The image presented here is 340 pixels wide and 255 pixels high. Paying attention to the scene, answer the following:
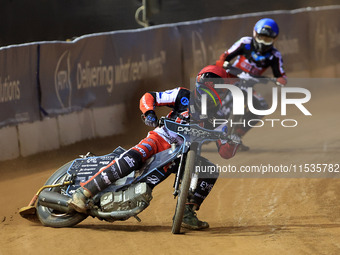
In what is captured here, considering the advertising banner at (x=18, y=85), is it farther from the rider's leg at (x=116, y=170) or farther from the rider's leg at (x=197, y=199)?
the rider's leg at (x=197, y=199)

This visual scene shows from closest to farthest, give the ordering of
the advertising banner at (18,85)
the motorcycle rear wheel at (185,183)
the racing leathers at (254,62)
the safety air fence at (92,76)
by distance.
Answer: the motorcycle rear wheel at (185,183) → the advertising banner at (18,85) → the safety air fence at (92,76) → the racing leathers at (254,62)

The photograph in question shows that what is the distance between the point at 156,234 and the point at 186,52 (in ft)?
25.7

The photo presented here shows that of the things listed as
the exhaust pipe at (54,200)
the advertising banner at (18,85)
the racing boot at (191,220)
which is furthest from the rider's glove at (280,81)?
the exhaust pipe at (54,200)

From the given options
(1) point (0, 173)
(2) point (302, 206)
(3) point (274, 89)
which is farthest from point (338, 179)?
(3) point (274, 89)

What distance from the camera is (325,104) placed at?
16172 millimetres

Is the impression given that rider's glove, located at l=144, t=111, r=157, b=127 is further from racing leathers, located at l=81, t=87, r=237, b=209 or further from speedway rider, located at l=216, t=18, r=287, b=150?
speedway rider, located at l=216, t=18, r=287, b=150

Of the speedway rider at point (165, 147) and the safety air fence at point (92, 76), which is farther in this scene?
the safety air fence at point (92, 76)

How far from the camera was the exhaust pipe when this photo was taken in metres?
7.32

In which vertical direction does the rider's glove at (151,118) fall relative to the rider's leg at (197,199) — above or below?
above

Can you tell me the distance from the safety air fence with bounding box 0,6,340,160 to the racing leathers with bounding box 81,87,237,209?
12.7ft

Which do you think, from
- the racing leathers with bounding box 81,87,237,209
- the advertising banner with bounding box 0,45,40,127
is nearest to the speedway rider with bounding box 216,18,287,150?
the advertising banner with bounding box 0,45,40,127

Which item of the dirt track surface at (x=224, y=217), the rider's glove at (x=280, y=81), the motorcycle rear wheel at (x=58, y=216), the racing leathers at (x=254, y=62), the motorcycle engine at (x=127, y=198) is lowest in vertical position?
the dirt track surface at (x=224, y=217)

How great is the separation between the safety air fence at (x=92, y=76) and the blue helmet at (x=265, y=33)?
2.36 m

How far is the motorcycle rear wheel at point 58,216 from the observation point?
7375 millimetres
